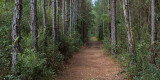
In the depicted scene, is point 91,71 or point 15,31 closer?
point 15,31

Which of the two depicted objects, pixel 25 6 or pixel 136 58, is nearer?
pixel 136 58

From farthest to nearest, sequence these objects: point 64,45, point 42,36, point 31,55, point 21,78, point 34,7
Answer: point 64,45
point 42,36
point 34,7
point 31,55
point 21,78

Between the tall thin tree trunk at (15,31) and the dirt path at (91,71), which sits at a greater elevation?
the tall thin tree trunk at (15,31)

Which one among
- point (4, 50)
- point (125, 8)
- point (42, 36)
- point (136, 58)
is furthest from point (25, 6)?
point (136, 58)

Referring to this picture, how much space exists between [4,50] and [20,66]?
47.8 inches

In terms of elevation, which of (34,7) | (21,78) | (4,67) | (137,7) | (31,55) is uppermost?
(137,7)

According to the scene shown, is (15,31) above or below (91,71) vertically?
above

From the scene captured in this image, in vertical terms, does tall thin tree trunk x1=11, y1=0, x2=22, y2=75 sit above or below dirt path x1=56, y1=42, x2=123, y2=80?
above

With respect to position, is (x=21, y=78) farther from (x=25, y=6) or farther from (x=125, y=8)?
(x=25, y=6)

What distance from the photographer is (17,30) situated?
5062mm

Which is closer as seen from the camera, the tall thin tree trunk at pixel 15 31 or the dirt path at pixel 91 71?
the tall thin tree trunk at pixel 15 31

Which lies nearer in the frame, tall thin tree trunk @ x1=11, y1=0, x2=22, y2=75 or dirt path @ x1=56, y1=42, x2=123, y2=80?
tall thin tree trunk @ x1=11, y1=0, x2=22, y2=75

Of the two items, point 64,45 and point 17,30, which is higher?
point 17,30

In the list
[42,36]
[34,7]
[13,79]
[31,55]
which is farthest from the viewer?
[42,36]
